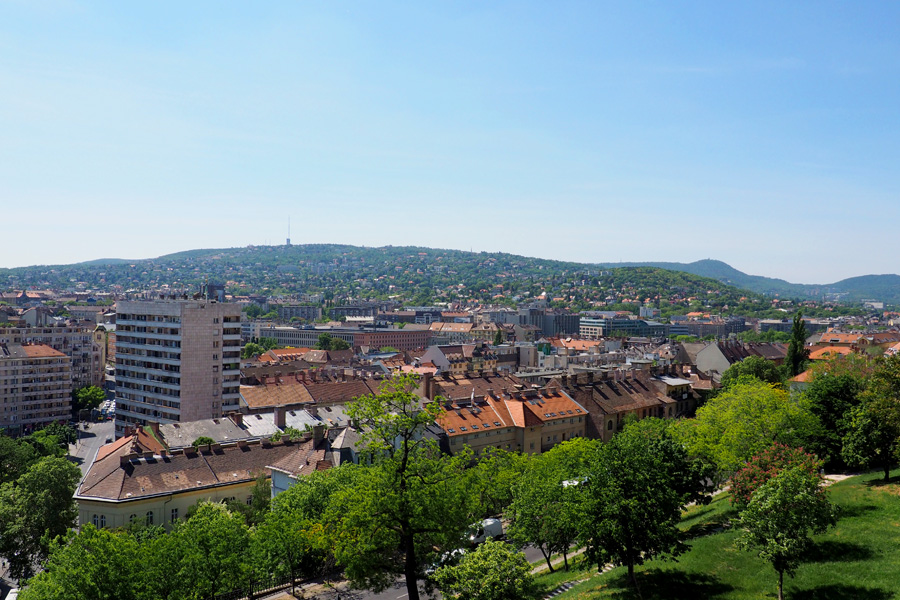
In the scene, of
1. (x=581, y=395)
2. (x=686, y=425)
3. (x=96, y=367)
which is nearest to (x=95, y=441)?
(x=96, y=367)

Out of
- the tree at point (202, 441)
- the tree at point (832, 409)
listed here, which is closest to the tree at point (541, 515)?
the tree at point (832, 409)

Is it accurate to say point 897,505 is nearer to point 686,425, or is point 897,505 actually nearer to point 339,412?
point 686,425

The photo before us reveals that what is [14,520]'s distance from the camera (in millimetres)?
56375

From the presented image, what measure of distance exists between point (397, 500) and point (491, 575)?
5222mm

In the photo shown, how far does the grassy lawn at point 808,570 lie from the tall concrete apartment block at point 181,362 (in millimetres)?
66924

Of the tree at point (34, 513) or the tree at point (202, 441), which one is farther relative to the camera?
the tree at point (202, 441)

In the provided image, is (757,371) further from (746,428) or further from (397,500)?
(397,500)

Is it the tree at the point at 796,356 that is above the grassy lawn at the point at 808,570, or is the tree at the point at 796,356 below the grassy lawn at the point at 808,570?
above

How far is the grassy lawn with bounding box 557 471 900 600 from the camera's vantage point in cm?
3170

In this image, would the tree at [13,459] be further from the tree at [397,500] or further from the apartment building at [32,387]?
the tree at [397,500]

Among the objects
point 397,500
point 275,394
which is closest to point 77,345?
point 275,394

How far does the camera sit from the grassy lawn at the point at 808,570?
31.7m

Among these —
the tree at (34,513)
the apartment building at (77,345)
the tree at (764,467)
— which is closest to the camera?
the tree at (764,467)

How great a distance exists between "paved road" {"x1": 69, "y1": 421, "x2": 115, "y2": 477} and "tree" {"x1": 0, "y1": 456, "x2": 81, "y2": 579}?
36.8 metres
